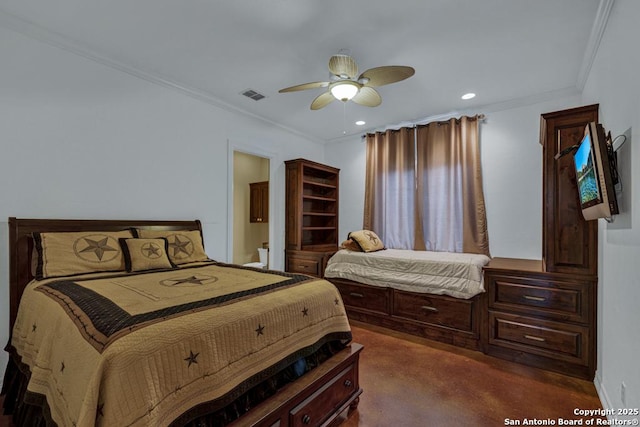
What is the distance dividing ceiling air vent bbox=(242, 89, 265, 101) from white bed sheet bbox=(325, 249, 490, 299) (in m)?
2.19

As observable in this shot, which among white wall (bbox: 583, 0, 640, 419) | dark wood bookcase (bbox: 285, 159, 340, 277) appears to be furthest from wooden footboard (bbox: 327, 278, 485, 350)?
white wall (bbox: 583, 0, 640, 419)

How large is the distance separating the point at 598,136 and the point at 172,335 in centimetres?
235

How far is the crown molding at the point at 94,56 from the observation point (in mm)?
2139

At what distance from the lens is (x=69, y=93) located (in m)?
2.43

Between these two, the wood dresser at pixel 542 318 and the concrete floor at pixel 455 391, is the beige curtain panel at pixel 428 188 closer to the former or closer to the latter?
the wood dresser at pixel 542 318

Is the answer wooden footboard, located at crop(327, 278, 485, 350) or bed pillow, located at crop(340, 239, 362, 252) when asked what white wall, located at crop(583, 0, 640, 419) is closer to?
wooden footboard, located at crop(327, 278, 485, 350)

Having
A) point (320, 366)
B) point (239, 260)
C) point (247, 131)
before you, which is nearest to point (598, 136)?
point (320, 366)

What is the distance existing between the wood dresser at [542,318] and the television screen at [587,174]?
→ 2.75ft

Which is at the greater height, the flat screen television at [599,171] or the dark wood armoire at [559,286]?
the flat screen television at [599,171]

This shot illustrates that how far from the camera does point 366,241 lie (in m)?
3.94

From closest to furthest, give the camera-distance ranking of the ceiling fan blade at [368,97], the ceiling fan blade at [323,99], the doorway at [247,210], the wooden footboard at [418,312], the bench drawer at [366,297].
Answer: the ceiling fan blade at [368,97], the ceiling fan blade at [323,99], the wooden footboard at [418,312], the bench drawer at [366,297], the doorway at [247,210]

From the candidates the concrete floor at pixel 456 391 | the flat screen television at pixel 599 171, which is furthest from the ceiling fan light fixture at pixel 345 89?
the concrete floor at pixel 456 391

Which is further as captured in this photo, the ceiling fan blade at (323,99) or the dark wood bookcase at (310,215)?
the dark wood bookcase at (310,215)

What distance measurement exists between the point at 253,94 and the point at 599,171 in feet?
10.2
